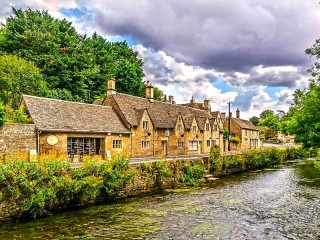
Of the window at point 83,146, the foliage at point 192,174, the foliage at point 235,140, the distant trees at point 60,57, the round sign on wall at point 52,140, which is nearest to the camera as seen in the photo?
the round sign on wall at point 52,140

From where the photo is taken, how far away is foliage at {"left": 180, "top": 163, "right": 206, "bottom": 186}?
30094 mm

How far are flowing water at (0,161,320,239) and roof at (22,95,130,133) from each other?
1170 centimetres

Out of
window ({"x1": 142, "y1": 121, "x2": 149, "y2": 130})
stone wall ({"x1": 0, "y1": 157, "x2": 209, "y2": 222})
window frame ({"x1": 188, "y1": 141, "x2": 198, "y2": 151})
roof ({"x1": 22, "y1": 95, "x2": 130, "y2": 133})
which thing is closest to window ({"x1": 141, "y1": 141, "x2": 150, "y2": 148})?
window ({"x1": 142, "y1": 121, "x2": 149, "y2": 130})

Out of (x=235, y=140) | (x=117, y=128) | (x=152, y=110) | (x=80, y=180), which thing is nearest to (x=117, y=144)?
(x=117, y=128)

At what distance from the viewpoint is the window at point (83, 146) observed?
30836mm

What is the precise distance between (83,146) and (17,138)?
755 cm

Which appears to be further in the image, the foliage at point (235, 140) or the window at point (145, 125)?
the foliage at point (235, 140)

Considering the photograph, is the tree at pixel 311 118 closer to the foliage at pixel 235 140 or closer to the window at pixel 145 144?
the window at pixel 145 144

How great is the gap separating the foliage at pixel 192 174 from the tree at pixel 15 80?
23.2 meters

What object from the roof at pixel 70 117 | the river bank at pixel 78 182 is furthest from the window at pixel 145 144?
the river bank at pixel 78 182

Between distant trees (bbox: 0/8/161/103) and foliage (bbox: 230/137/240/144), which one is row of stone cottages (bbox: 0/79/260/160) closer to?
foliage (bbox: 230/137/240/144)

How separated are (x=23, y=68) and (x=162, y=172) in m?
24.7

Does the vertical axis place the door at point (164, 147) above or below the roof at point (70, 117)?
below

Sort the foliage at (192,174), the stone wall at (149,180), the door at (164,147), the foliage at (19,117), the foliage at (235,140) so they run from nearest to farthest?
the stone wall at (149,180)
the foliage at (19,117)
the foliage at (192,174)
the door at (164,147)
the foliage at (235,140)
